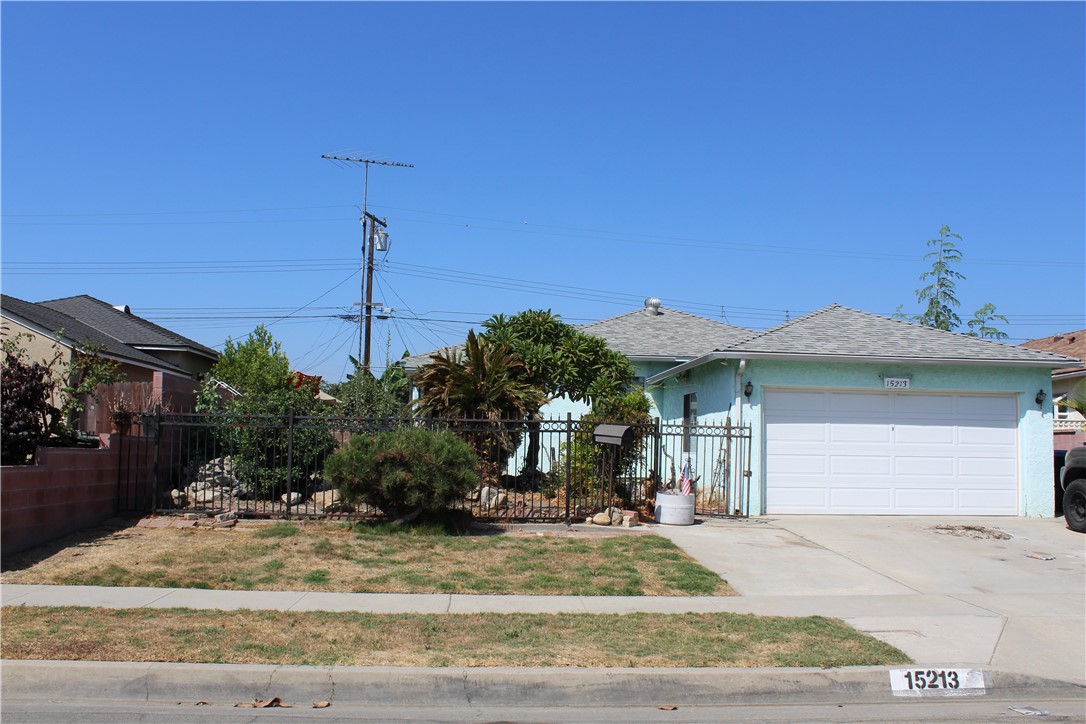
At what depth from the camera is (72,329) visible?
874 inches

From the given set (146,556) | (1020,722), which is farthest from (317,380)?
(1020,722)

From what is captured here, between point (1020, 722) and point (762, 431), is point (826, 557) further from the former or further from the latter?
point (1020, 722)

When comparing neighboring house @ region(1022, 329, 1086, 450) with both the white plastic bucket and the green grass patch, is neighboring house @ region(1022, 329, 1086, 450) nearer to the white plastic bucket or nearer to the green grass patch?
the white plastic bucket

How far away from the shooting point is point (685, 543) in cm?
1305

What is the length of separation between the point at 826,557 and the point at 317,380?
43.5ft

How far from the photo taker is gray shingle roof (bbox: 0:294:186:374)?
20.6 metres

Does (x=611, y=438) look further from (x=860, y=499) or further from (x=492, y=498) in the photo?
(x=860, y=499)

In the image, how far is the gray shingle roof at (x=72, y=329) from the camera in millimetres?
20605

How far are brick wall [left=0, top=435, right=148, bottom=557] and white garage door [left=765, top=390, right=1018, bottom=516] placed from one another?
11336 millimetres

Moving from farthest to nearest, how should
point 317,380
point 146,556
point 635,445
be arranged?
point 317,380 < point 635,445 < point 146,556

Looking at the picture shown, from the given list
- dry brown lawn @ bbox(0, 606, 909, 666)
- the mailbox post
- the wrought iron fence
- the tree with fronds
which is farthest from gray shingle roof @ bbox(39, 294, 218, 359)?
dry brown lawn @ bbox(0, 606, 909, 666)

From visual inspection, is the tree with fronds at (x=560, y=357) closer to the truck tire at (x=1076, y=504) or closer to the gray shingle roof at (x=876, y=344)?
the gray shingle roof at (x=876, y=344)

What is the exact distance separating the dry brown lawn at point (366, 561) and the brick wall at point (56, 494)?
0.26 metres

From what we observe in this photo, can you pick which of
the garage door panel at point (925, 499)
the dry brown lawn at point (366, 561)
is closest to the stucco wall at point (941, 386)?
the garage door panel at point (925, 499)
